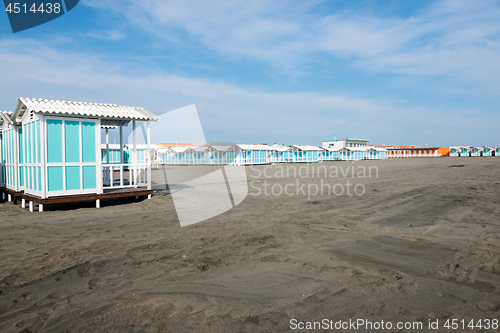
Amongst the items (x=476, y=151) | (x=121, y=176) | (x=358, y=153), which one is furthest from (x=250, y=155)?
(x=476, y=151)

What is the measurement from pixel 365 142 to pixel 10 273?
10716cm

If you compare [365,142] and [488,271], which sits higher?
[365,142]

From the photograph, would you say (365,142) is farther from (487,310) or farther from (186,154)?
(487,310)

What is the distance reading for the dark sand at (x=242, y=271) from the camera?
317 centimetres

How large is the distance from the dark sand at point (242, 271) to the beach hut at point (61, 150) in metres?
1.33

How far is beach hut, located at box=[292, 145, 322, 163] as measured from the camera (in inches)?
2277

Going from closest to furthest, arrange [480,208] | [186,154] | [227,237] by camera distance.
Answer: [227,237] < [480,208] < [186,154]

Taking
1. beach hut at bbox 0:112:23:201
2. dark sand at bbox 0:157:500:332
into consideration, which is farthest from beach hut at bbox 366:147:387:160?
beach hut at bbox 0:112:23:201

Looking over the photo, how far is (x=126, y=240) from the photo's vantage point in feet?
19.8

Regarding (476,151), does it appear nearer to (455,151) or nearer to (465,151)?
(465,151)

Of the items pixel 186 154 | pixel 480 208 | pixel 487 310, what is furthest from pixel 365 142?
pixel 487 310

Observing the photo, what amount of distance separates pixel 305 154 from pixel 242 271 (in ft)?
183

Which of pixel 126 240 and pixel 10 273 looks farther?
pixel 126 240

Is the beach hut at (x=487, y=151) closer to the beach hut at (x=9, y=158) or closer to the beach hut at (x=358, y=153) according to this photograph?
the beach hut at (x=358, y=153)
